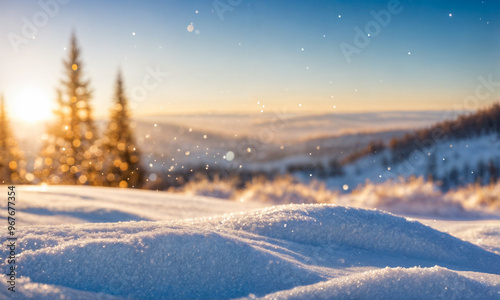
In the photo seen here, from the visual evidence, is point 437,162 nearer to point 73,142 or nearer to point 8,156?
point 73,142

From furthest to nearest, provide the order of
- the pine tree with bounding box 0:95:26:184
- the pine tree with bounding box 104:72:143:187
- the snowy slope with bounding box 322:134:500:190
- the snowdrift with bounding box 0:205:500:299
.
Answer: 1. the pine tree with bounding box 0:95:26:184
2. the pine tree with bounding box 104:72:143:187
3. the snowy slope with bounding box 322:134:500:190
4. the snowdrift with bounding box 0:205:500:299

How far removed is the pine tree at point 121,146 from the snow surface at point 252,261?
18258 mm

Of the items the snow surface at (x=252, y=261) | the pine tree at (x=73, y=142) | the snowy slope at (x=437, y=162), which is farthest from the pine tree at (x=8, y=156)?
the snow surface at (x=252, y=261)

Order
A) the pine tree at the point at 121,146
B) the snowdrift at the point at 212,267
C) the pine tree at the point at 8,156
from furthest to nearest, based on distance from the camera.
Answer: the pine tree at the point at 8,156, the pine tree at the point at 121,146, the snowdrift at the point at 212,267

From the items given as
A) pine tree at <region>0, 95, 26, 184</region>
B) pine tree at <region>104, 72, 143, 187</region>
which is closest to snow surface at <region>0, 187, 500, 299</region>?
pine tree at <region>104, 72, 143, 187</region>

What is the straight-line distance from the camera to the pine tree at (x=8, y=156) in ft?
69.1

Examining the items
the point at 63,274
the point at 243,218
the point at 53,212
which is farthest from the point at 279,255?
the point at 53,212

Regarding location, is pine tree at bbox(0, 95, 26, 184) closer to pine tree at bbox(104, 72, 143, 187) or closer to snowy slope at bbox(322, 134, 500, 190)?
pine tree at bbox(104, 72, 143, 187)

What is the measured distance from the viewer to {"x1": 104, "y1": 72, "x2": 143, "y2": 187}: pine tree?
20.1m

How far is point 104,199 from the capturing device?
4.18 meters

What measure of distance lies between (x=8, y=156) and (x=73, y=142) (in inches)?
222

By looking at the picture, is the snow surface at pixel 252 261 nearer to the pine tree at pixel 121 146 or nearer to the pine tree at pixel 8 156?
the pine tree at pixel 121 146

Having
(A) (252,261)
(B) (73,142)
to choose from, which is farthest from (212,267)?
(B) (73,142)

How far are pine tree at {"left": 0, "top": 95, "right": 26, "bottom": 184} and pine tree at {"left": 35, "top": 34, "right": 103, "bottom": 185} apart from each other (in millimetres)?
2766
